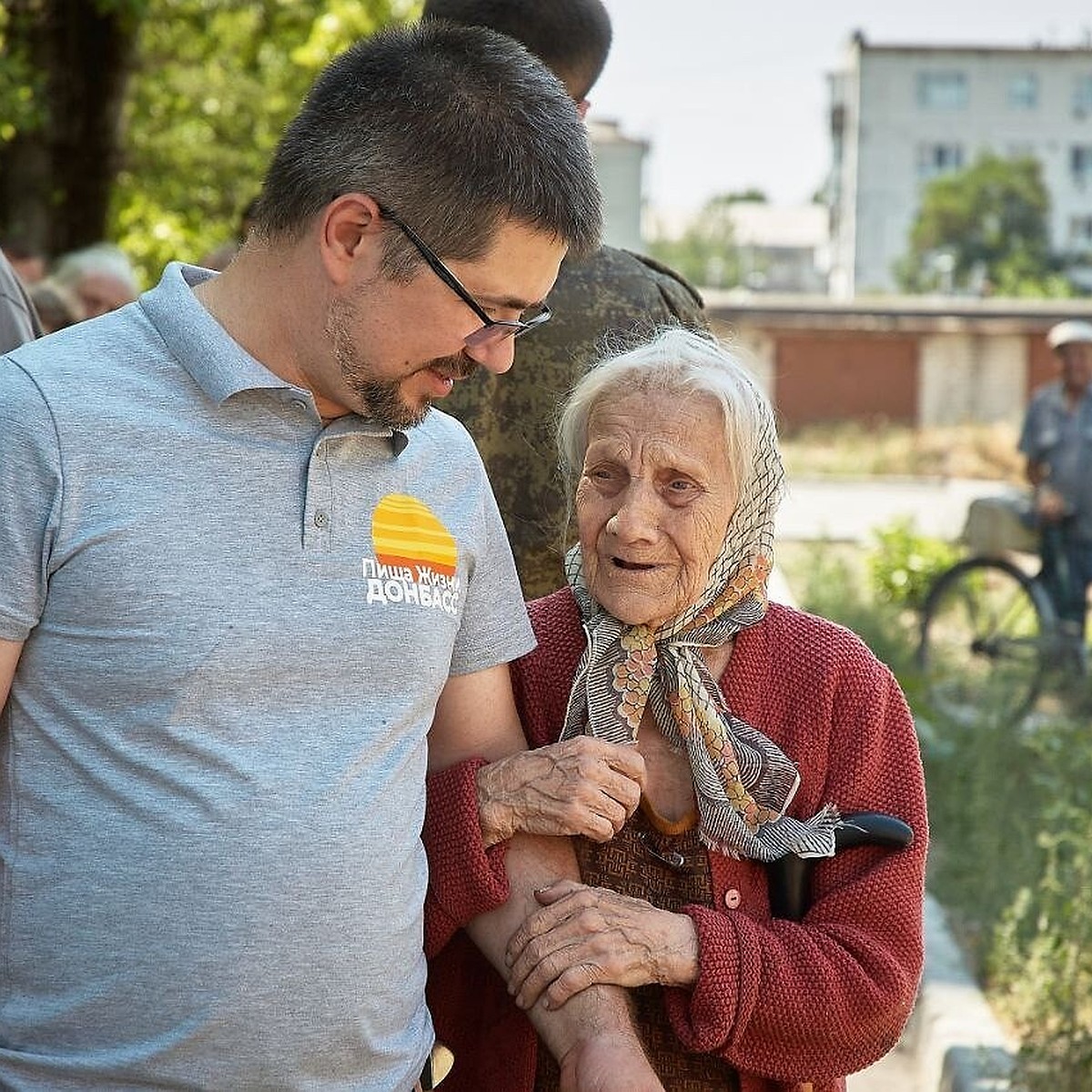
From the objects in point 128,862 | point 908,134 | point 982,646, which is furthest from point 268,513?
point 908,134

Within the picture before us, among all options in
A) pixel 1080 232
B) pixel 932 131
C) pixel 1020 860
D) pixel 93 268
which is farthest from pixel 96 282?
pixel 1080 232

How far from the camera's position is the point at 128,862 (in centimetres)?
207

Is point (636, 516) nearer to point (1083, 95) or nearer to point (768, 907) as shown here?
point (768, 907)

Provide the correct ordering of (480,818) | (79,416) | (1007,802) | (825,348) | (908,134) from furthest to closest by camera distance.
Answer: (908,134) < (825,348) < (1007,802) < (480,818) < (79,416)

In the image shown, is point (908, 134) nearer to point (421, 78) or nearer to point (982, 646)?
point (982, 646)

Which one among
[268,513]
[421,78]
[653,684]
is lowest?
[653,684]

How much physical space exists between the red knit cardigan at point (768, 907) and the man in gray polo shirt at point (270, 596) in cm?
14

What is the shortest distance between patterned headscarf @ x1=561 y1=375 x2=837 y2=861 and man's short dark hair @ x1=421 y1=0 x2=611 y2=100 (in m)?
1.21

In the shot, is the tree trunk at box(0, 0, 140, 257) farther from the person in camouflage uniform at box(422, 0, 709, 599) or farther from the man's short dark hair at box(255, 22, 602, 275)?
the man's short dark hair at box(255, 22, 602, 275)

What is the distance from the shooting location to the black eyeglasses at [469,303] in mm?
2215

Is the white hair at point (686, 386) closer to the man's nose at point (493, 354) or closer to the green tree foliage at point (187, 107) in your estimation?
the man's nose at point (493, 354)

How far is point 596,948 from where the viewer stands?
246cm

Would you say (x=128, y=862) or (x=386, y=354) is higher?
(x=386, y=354)

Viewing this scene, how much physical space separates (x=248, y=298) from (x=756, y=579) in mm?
889
